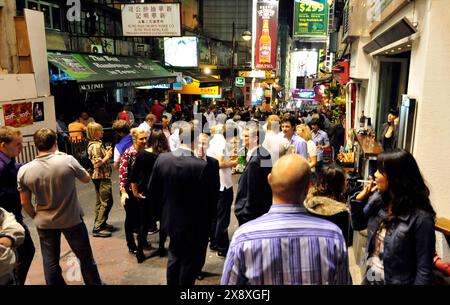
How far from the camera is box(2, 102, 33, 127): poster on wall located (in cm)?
980

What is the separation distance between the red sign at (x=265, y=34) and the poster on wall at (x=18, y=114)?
24.0 meters

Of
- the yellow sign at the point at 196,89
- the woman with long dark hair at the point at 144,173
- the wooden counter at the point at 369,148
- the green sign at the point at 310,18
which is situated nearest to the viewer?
the woman with long dark hair at the point at 144,173

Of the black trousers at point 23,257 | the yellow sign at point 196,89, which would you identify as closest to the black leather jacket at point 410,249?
the black trousers at point 23,257

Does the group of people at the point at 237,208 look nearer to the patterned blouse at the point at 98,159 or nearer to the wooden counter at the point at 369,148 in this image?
the patterned blouse at the point at 98,159

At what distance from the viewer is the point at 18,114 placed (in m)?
10.2

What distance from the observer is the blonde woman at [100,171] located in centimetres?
624

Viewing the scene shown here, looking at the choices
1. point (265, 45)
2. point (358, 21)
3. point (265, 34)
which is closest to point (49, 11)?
point (358, 21)

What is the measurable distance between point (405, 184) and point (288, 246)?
3.59 feet

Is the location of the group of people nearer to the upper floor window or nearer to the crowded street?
the crowded street

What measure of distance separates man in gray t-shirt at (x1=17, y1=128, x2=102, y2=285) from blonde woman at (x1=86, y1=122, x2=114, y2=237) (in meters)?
1.95

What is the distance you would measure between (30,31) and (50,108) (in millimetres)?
2183

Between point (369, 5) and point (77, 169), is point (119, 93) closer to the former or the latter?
point (369, 5)

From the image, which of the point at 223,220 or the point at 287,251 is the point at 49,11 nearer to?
the point at 223,220

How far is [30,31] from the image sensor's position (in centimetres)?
1098
